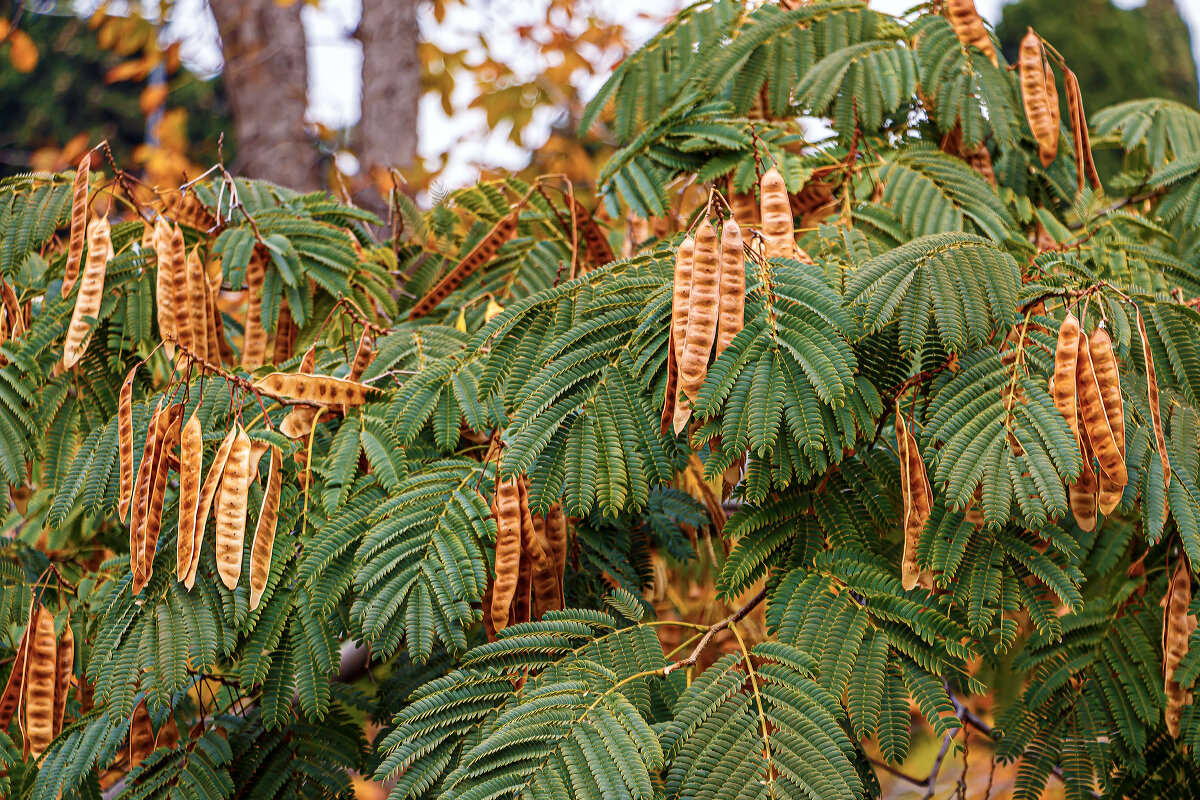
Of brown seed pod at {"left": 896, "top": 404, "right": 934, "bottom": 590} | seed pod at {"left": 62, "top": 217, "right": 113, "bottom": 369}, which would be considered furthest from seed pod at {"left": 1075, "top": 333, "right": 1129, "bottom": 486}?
seed pod at {"left": 62, "top": 217, "right": 113, "bottom": 369}

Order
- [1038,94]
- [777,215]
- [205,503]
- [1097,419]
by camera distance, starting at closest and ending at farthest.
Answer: [1097,419] → [205,503] → [777,215] → [1038,94]

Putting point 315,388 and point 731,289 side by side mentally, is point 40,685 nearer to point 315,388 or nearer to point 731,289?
point 315,388

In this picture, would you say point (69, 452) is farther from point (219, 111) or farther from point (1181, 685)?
point (219, 111)

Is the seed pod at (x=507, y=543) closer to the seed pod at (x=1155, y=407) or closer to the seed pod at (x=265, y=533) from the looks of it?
the seed pod at (x=265, y=533)

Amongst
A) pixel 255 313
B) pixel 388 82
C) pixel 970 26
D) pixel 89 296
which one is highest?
pixel 970 26

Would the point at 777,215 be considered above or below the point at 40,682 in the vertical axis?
above

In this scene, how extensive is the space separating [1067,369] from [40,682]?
2506mm

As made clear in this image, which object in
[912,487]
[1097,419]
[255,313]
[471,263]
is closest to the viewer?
[1097,419]

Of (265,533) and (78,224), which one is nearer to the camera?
(265,533)

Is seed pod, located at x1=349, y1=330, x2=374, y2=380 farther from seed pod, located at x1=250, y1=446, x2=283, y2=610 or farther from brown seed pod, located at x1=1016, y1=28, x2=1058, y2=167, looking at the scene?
brown seed pod, located at x1=1016, y1=28, x2=1058, y2=167

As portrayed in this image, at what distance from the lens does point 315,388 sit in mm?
2314

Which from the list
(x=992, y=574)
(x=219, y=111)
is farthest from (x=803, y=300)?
(x=219, y=111)

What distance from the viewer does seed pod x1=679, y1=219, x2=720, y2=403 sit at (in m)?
1.79

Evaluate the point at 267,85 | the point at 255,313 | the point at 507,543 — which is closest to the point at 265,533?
the point at 507,543
